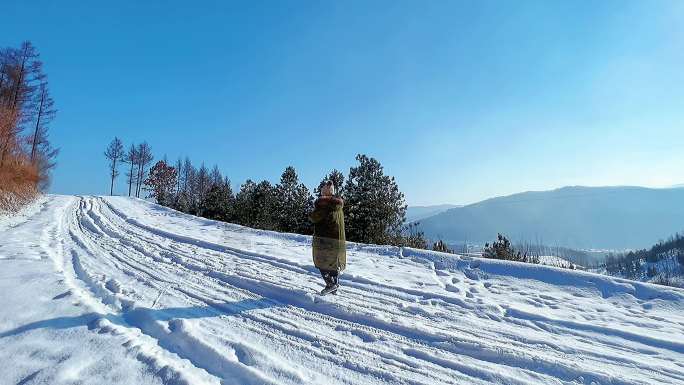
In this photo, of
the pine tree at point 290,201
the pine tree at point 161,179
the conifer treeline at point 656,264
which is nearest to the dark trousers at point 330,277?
the pine tree at point 290,201

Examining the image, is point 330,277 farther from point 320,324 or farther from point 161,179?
point 161,179

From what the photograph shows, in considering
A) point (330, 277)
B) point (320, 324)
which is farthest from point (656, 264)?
point (320, 324)

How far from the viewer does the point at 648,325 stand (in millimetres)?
4758

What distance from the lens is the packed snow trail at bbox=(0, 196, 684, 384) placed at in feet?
10.1

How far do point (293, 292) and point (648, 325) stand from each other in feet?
16.6

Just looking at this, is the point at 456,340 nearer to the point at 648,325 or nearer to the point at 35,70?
the point at 648,325

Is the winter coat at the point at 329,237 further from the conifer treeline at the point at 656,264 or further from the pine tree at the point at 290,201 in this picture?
the conifer treeline at the point at 656,264

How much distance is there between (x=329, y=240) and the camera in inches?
223

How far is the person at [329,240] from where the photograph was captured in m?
5.62

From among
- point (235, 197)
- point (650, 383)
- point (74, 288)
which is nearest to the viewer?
point (650, 383)

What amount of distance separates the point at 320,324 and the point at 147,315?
82.3 inches

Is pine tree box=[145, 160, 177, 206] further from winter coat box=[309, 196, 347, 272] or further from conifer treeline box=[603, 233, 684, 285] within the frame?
conifer treeline box=[603, 233, 684, 285]

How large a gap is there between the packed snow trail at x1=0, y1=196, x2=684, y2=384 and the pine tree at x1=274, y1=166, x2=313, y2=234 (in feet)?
73.8

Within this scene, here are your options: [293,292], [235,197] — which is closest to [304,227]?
[235,197]
